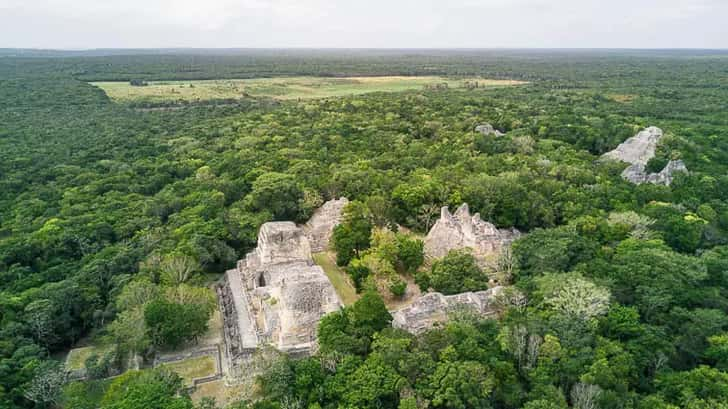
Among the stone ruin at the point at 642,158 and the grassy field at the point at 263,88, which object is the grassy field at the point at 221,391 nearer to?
the stone ruin at the point at 642,158

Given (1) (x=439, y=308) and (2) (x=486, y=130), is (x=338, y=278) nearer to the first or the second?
(1) (x=439, y=308)

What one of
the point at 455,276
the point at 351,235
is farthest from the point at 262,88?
the point at 455,276

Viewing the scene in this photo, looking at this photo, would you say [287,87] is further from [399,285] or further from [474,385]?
[474,385]

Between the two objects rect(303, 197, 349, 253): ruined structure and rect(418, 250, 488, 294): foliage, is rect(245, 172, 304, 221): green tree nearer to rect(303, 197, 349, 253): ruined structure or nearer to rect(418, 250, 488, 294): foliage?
rect(303, 197, 349, 253): ruined structure

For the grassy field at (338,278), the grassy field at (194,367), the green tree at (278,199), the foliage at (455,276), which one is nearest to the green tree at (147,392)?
the grassy field at (194,367)

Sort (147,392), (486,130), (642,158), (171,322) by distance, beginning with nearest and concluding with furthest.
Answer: (147,392)
(171,322)
(642,158)
(486,130)
